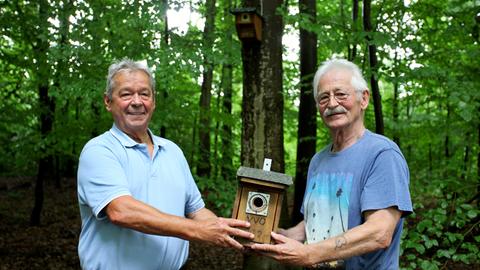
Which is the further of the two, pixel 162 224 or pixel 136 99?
pixel 136 99

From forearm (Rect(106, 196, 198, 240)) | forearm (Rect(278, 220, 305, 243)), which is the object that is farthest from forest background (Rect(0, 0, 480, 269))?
forearm (Rect(106, 196, 198, 240))

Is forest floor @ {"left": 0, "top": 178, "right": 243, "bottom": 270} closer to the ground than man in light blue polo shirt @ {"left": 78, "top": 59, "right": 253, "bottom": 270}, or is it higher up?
closer to the ground

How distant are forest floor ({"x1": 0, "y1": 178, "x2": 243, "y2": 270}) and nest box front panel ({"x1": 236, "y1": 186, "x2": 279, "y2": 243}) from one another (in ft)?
19.5

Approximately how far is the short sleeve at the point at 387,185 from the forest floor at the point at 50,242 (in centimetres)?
460

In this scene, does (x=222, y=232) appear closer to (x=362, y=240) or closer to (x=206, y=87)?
(x=362, y=240)

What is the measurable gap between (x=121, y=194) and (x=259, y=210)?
0.78 meters

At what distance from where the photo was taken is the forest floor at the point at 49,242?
873 cm

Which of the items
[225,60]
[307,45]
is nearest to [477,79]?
[307,45]

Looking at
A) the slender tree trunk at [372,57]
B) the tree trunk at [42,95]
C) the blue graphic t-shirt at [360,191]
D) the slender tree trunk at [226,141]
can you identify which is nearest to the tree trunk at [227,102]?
the slender tree trunk at [226,141]

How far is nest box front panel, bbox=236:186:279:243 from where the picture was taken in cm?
272

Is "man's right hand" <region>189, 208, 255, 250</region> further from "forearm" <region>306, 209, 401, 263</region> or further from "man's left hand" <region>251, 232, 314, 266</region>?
"forearm" <region>306, 209, 401, 263</region>

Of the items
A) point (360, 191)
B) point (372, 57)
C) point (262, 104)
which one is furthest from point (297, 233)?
point (372, 57)

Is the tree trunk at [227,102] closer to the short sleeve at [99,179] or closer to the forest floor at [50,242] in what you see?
the forest floor at [50,242]

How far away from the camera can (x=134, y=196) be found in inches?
108
